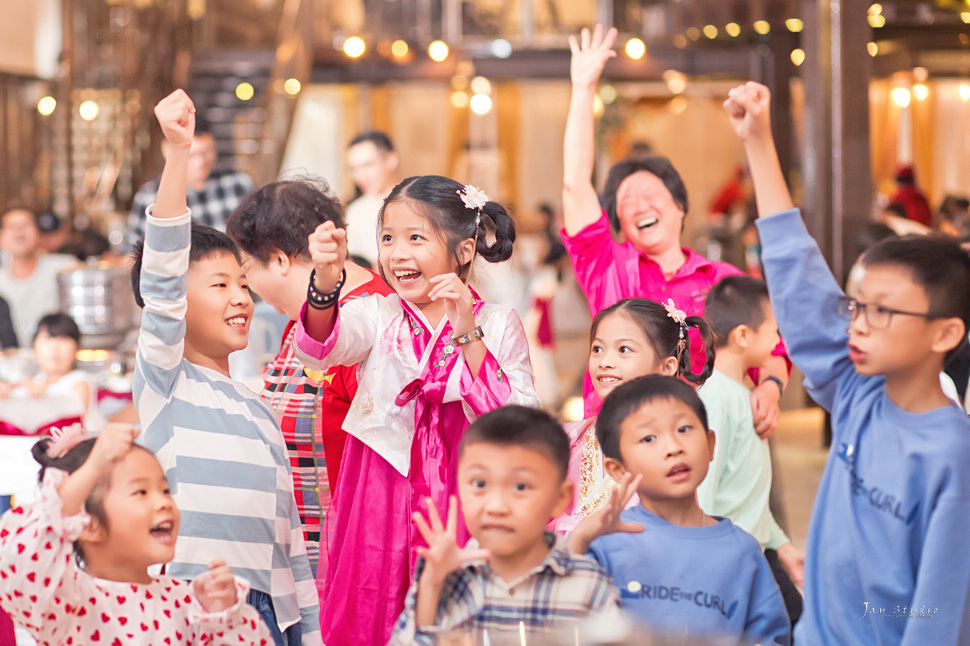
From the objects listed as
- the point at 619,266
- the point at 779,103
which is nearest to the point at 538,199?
the point at 779,103

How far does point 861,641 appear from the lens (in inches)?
66.7

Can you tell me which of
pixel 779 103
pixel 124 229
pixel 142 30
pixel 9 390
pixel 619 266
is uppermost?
pixel 142 30

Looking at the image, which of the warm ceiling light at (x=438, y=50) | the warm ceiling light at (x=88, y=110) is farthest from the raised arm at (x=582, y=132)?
the warm ceiling light at (x=438, y=50)

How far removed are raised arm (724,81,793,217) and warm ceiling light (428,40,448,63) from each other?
9588 millimetres

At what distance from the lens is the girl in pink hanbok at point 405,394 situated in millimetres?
2117

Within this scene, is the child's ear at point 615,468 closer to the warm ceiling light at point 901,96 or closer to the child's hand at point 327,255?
the child's hand at point 327,255

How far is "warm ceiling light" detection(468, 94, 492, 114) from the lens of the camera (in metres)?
13.9

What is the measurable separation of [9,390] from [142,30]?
708 centimetres

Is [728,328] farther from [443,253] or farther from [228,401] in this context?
[228,401]

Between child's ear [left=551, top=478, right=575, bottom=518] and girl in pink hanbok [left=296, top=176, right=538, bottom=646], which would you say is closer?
child's ear [left=551, top=478, right=575, bottom=518]

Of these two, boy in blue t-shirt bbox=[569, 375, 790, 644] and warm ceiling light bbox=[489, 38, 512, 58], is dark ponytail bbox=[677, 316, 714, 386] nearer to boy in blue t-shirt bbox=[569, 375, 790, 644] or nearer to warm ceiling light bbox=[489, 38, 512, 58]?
boy in blue t-shirt bbox=[569, 375, 790, 644]

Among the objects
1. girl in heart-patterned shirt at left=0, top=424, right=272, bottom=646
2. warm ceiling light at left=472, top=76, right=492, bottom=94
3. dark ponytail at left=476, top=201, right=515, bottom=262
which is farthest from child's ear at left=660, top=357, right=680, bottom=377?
warm ceiling light at left=472, top=76, right=492, bottom=94

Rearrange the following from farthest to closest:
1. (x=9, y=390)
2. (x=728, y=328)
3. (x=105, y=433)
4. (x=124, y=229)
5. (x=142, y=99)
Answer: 1. (x=142, y=99)
2. (x=124, y=229)
3. (x=9, y=390)
4. (x=728, y=328)
5. (x=105, y=433)

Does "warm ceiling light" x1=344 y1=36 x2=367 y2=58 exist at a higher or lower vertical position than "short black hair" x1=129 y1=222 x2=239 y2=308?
higher
